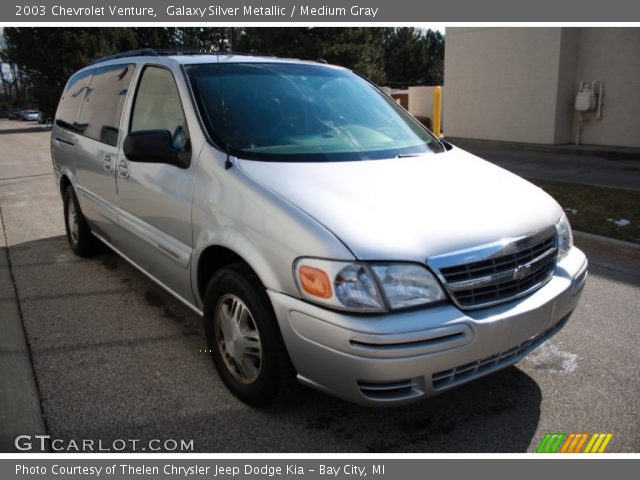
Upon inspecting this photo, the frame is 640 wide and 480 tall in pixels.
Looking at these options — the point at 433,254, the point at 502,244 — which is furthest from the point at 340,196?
the point at 502,244

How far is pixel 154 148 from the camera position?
10.6 ft

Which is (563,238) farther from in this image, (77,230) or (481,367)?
(77,230)

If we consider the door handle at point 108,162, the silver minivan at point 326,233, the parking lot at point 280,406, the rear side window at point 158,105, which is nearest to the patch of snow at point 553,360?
the parking lot at point 280,406

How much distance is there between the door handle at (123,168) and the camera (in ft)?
13.1

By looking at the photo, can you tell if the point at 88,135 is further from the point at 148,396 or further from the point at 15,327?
the point at 148,396

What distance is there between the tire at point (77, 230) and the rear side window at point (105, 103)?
0.80m

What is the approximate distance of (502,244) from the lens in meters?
2.62

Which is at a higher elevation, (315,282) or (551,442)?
(315,282)

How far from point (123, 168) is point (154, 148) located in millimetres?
920

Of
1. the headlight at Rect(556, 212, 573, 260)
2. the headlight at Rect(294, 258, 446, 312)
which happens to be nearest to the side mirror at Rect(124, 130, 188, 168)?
the headlight at Rect(294, 258, 446, 312)

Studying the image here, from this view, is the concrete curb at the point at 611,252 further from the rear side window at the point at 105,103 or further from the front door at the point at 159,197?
the rear side window at the point at 105,103

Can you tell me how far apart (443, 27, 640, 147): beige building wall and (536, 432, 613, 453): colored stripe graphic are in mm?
11627

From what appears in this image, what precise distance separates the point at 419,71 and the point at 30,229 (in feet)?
156

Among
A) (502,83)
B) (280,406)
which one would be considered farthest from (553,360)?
(502,83)
